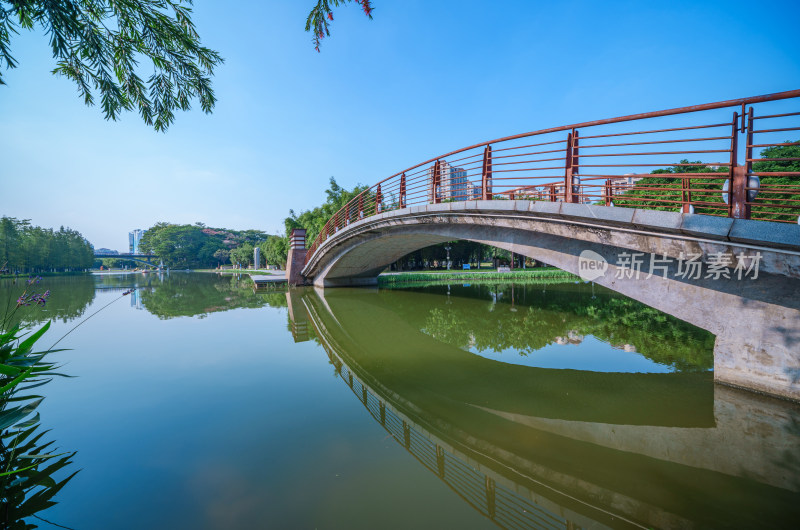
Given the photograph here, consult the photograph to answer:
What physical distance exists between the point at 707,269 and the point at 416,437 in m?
4.25

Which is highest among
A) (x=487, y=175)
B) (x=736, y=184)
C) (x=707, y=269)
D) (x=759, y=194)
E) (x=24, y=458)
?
(x=487, y=175)

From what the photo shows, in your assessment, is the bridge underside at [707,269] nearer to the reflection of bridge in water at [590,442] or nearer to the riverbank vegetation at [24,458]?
the reflection of bridge in water at [590,442]

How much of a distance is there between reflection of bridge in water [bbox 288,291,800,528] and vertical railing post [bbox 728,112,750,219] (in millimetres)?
2212

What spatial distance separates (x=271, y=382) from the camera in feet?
14.2

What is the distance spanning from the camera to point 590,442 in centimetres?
295

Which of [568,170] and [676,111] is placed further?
[568,170]

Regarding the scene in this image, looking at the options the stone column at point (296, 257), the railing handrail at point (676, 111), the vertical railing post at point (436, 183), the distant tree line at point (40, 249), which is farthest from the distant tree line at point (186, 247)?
the railing handrail at point (676, 111)

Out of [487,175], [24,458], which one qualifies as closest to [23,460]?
[24,458]

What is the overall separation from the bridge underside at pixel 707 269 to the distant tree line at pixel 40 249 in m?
48.5

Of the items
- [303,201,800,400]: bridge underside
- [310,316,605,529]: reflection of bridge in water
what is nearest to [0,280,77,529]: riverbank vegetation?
[310,316,605,529]: reflection of bridge in water

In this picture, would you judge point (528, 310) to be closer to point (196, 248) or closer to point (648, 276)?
point (648, 276)

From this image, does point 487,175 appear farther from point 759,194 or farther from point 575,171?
point 759,194

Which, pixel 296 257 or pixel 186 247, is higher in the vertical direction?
pixel 186 247

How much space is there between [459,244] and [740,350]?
34.5 meters
